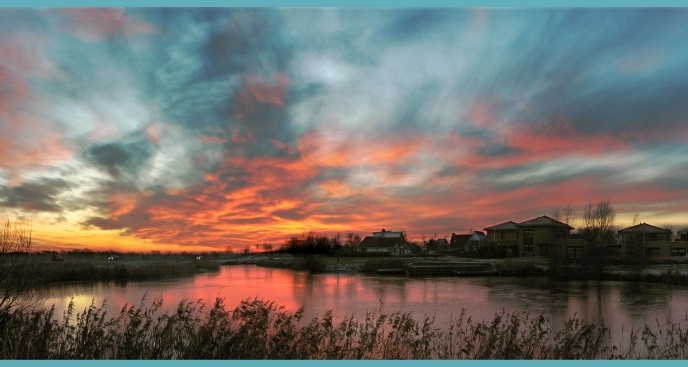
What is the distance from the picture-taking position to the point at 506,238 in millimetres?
32719

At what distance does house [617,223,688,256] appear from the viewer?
69.9 feet

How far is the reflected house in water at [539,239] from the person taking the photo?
21.7 metres

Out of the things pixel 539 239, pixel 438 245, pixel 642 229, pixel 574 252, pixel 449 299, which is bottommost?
pixel 449 299

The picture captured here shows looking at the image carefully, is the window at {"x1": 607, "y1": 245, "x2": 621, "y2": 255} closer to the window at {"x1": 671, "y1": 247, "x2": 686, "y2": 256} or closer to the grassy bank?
the window at {"x1": 671, "y1": 247, "x2": 686, "y2": 256}

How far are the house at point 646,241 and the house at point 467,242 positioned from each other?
1334 cm

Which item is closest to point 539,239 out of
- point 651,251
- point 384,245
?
point 651,251

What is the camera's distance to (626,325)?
1098 centimetres

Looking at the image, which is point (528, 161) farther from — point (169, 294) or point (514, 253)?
point (514, 253)

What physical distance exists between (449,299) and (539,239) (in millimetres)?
12401

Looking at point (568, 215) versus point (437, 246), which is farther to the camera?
point (437, 246)

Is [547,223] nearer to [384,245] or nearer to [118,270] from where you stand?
[384,245]

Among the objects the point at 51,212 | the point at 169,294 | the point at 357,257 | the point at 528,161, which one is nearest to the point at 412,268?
the point at 357,257

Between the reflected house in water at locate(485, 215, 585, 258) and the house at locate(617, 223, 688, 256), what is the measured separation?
1932 mm

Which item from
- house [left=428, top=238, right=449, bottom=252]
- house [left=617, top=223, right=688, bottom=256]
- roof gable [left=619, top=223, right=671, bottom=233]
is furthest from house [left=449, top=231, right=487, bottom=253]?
roof gable [left=619, top=223, right=671, bottom=233]
